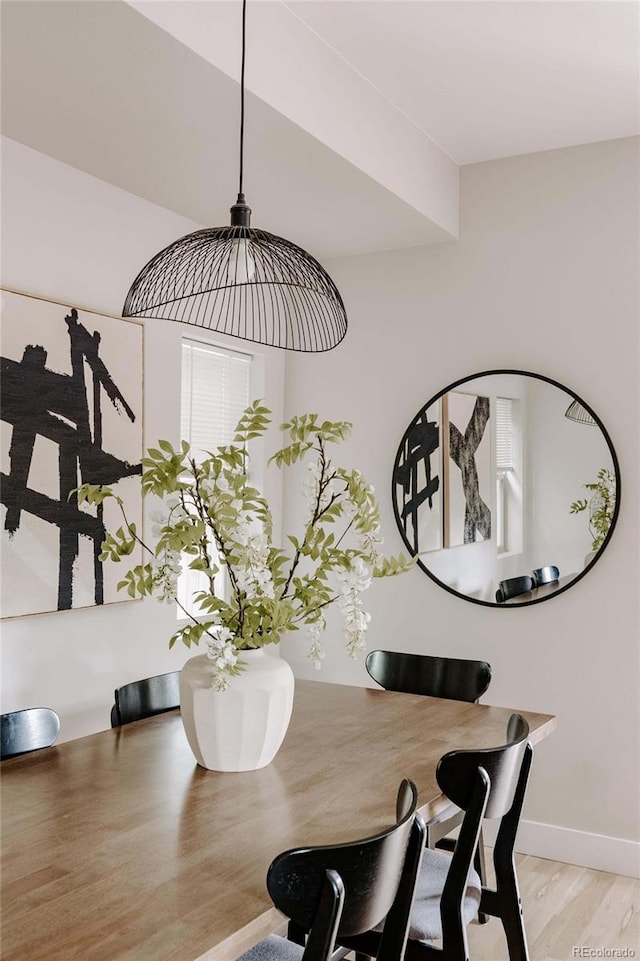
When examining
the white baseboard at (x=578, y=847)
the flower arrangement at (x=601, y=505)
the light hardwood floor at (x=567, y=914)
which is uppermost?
the flower arrangement at (x=601, y=505)

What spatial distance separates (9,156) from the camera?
260 centimetres

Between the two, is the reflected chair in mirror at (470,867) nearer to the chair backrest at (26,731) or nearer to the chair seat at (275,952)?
the chair seat at (275,952)

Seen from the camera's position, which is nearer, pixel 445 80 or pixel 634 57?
pixel 634 57

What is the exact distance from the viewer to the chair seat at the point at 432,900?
6.19 ft

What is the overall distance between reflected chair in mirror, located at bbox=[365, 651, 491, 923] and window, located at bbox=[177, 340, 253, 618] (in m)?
0.88

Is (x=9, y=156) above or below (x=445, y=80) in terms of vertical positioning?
below

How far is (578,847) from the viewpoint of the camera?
3260 mm

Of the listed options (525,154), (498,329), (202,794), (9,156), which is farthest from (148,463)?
(525,154)

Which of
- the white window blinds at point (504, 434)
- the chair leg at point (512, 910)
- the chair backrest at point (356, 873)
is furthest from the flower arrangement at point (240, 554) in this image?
the white window blinds at point (504, 434)

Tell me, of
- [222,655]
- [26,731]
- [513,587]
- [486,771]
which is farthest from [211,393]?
[486,771]

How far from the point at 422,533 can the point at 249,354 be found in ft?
3.73

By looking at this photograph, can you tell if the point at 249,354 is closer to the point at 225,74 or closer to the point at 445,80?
the point at 445,80

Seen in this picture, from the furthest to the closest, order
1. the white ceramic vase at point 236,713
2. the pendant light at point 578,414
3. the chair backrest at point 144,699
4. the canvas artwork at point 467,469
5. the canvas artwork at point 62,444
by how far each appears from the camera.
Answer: the canvas artwork at point 467,469 → the pendant light at point 578,414 → the canvas artwork at point 62,444 → the chair backrest at point 144,699 → the white ceramic vase at point 236,713

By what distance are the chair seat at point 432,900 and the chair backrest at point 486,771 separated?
24 centimetres
